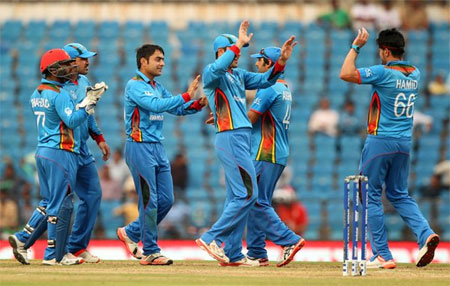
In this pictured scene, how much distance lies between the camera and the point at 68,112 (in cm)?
1102

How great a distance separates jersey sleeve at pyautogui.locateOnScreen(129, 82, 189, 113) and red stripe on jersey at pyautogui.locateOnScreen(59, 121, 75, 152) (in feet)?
2.67

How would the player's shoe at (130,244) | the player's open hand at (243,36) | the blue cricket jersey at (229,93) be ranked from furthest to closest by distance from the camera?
the player's shoe at (130,244), the blue cricket jersey at (229,93), the player's open hand at (243,36)

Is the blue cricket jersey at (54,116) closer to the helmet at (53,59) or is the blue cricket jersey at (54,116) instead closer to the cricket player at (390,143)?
the helmet at (53,59)

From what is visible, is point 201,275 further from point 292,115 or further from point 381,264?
point 292,115

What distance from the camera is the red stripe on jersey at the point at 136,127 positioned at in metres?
11.6

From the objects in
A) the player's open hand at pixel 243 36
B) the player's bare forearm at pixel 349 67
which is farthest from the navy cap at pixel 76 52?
the player's bare forearm at pixel 349 67

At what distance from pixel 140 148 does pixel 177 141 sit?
9.34 meters

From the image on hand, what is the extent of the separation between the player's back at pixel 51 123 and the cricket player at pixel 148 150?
0.74 meters

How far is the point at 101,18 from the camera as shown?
24.9 metres

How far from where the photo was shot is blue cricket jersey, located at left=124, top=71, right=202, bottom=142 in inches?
448

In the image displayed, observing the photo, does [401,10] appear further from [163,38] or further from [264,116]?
[264,116]

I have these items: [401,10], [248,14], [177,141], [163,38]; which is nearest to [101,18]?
[163,38]

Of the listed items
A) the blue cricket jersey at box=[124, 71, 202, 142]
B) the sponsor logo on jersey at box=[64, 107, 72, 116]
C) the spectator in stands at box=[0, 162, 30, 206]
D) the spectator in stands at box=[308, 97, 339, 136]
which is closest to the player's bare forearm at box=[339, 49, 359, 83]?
the blue cricket jersey at box=[124, 71, 202, 142]

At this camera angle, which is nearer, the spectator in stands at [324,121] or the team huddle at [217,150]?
the team huddle at [217,150]
